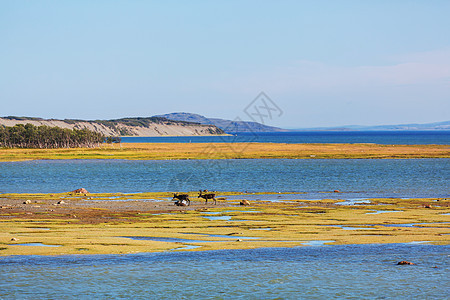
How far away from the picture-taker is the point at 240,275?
20.6 m

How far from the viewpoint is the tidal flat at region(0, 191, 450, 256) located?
26.6m

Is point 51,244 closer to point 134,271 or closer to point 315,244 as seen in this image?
point 134,271

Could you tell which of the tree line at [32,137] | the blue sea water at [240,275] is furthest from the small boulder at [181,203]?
the tree line at [32,137]

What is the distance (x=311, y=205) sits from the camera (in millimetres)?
45094

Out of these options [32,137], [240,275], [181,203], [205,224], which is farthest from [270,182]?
[32,137]

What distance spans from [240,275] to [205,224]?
43.3 feet

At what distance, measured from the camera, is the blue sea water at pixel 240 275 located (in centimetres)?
1820

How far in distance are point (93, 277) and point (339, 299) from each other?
858 centimetres

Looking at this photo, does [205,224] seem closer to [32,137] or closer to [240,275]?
[240,275]

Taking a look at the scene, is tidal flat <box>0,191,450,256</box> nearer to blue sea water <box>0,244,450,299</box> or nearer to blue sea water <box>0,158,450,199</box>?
blue sea water <box>0,244,450,299</box>

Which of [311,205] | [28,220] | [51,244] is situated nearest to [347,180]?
[311,205]

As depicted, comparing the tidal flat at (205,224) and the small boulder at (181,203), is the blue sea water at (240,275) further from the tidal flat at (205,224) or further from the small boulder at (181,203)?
the small boulder at (181,203)

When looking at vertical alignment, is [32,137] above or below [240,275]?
above

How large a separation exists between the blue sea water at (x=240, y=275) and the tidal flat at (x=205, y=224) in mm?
1791
